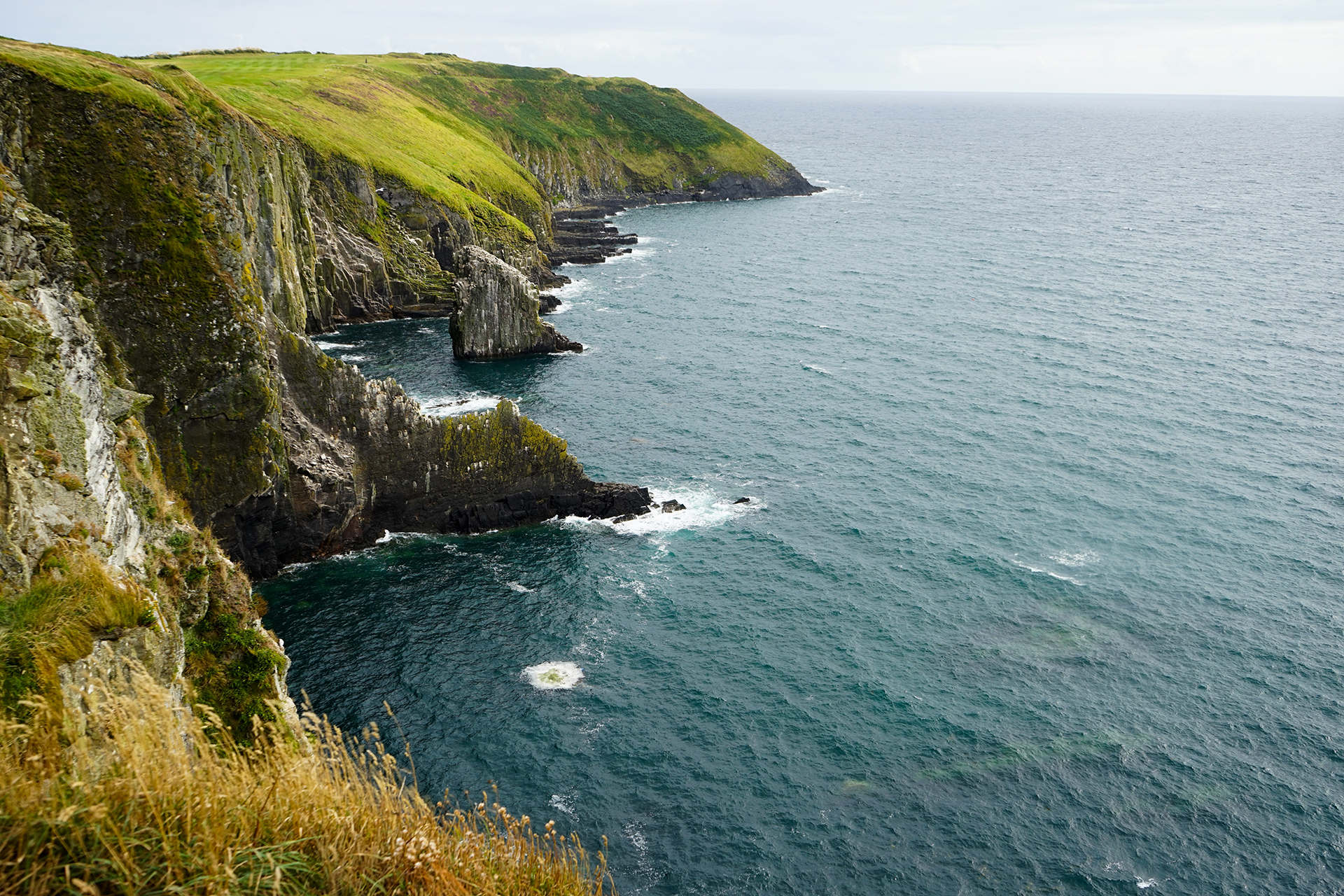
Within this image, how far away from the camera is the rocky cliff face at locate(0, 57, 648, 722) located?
24141 millimetres

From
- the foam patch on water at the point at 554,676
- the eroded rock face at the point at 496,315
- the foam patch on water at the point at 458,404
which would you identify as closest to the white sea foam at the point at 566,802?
the foam patch on water at the point at 554,676

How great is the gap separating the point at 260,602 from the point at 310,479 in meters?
14.2

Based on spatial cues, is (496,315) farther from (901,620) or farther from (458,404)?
(901,620)

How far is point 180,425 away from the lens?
1849 inches

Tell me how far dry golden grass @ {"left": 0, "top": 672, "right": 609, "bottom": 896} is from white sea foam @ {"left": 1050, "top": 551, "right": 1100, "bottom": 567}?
51944 millimetres

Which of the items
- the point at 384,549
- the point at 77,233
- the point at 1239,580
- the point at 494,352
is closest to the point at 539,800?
the point at 384,549

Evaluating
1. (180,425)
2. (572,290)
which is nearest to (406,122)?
(572,290)

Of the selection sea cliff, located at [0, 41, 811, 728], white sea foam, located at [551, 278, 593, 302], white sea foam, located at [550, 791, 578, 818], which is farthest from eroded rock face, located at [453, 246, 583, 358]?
white sea foam, located at [550, 791, 578, 818]

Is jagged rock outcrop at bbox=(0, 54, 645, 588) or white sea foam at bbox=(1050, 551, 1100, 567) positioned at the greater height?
jagged rock outcrop at bbox=(0, 54, 645, 588)

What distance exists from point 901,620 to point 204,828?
152 feet

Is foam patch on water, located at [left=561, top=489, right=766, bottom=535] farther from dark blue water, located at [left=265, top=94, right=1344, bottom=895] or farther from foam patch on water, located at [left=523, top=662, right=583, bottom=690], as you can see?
foam patch on water, located at [left=523, top=662, right=583, bottom=690]

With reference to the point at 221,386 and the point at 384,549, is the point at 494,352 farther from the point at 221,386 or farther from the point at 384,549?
the point at 221,386

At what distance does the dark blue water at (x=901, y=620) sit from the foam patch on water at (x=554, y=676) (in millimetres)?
482

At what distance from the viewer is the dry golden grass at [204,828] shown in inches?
390
